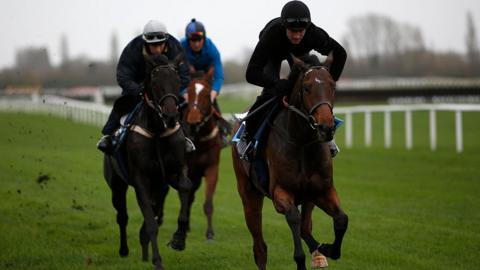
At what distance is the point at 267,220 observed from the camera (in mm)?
11945

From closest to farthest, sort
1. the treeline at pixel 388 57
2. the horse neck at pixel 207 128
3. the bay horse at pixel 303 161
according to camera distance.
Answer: the bay horse at pixel 303 161
the horse neck at pixel 207 128
the treeline at pixel 388 57

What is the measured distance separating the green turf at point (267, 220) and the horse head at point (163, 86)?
1.76 m

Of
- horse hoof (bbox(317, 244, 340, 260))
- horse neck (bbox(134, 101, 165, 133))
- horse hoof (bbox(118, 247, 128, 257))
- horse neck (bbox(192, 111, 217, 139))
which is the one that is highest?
horse neck (bbox(134, 101, 165, 133))

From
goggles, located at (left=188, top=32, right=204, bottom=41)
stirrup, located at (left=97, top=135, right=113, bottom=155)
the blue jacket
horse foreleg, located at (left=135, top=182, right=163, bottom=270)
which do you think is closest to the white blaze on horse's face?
the blue jacket

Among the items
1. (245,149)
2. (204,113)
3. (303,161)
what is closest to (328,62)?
(303,161)

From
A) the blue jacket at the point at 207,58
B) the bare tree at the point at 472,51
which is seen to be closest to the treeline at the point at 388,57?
the bare tree at the point at 472,51

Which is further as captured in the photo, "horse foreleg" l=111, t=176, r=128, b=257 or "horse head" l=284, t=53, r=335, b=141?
"horse foreleg" l=111, t=176, r=128, b=257

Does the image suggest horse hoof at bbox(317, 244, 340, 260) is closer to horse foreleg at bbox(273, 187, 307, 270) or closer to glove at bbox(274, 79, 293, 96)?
horse foreleg at bbox(273, 187, 307, 270)

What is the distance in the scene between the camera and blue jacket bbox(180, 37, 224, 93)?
12.1m

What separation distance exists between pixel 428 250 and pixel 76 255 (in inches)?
161

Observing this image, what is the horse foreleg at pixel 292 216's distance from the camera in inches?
263

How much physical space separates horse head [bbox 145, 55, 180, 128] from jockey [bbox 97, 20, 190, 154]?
315 millimetres

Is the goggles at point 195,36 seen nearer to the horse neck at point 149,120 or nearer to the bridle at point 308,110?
the horse neck at point 149,120

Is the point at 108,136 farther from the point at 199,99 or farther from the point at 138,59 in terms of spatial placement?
the point at 199,99
